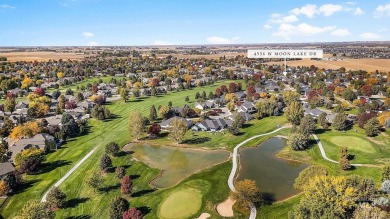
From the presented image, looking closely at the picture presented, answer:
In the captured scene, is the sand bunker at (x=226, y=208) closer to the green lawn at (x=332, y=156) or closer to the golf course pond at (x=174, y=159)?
the golf course pond at (x=174, y=159)

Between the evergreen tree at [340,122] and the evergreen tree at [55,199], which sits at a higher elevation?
the evergreen tree at [340,122]

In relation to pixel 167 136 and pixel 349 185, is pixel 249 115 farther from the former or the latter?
pixel 349 185

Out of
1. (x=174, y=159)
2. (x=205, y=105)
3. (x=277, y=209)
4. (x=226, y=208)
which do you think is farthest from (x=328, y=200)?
(x=205, y=105)

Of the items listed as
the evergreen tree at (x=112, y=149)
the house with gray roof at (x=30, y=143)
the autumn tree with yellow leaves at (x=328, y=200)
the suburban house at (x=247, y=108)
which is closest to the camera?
the autumn tree with yellow leaves at (x=328, y=200)

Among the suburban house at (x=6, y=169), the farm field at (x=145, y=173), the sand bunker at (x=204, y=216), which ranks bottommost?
the sand bunker at (x=204, y=216)

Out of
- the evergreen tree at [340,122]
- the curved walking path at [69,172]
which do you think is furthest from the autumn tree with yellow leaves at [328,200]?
the curved walking path at [69,172]

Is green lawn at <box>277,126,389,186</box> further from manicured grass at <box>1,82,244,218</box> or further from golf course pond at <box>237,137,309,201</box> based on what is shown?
manicured grass at <box>1,82,244,218</box>

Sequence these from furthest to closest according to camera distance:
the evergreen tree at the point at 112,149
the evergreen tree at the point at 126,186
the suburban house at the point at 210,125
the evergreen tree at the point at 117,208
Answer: the suburban house at the point at 210,125
the evergreen tree at the point at 112,149
the evergreen tree at the point at 126,186
the evergreen tree at the point at 117,208
